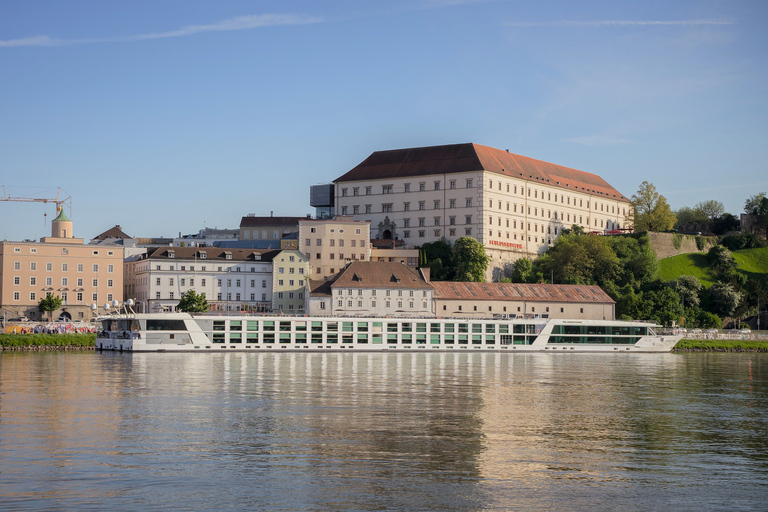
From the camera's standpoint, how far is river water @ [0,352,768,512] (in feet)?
68.5

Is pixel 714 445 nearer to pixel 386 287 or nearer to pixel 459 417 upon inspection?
pixel 459 417

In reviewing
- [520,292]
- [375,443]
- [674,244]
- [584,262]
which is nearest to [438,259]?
[520,292]

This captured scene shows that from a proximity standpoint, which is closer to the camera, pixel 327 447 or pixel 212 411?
pixel 327 447

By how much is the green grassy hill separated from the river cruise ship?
27.2 metres

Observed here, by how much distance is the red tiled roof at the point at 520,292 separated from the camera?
10006 cm

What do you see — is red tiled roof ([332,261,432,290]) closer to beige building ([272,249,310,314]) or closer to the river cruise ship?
the river cruise ship

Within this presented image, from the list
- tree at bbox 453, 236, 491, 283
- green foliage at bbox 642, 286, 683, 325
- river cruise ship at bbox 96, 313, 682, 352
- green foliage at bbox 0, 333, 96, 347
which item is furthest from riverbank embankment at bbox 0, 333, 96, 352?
green foliage at bbox 642, 286, 683, 325

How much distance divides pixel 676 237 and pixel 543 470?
4401 inches

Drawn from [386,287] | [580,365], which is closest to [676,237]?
[386,287]

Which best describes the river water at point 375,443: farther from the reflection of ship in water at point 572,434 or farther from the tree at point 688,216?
the tree at point 688,216

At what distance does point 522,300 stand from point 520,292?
1.39 metres

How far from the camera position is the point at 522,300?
101m

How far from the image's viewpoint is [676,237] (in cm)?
12950

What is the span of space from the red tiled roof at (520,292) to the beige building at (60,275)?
37.9 meters
